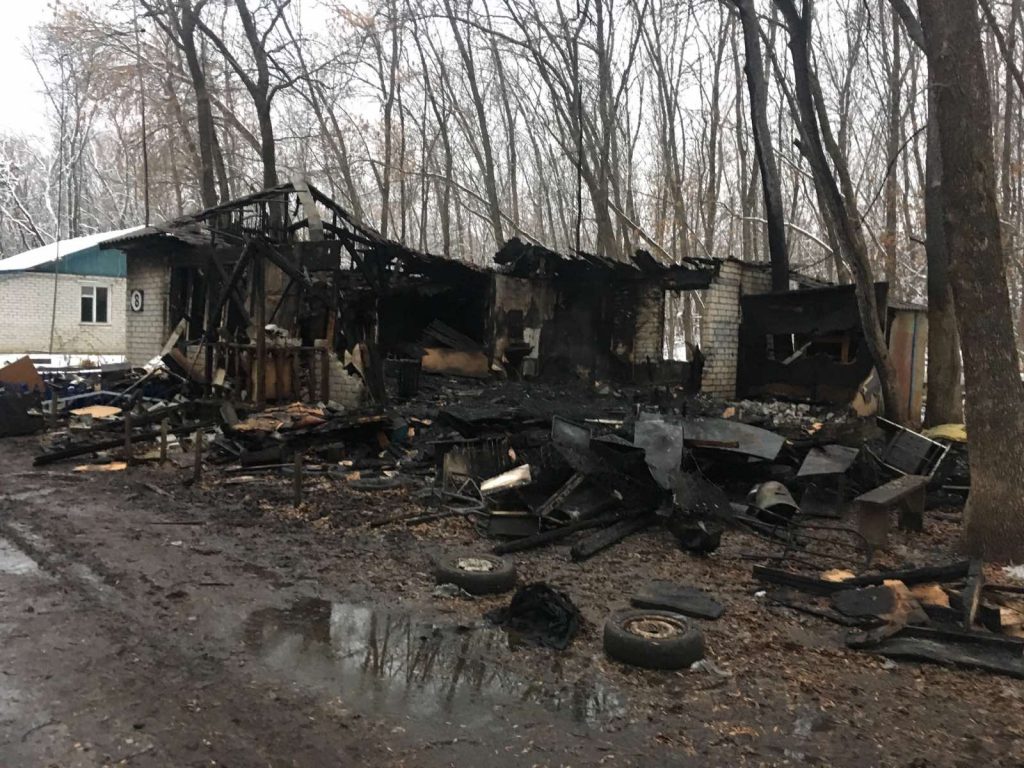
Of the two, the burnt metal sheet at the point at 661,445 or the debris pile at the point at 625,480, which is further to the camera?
the burnt metal sheet at the point at 661,445

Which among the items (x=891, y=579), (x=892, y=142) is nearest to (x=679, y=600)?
(x=891, y=579)

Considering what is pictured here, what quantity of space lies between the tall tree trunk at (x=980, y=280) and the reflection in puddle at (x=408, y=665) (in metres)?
4.28

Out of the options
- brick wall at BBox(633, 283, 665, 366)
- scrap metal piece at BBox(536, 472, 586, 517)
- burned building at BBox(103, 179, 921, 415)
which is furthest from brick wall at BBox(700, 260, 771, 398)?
scrap metal piece at BBox(536, 472, 586, 517)

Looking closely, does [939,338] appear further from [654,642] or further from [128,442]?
[128,442]

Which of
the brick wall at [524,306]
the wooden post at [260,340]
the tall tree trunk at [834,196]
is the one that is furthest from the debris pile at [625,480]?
the brick wall at [524,306]

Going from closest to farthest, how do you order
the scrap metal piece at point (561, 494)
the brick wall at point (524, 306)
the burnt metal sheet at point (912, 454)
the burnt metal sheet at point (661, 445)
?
1. the scrap metal piece at point (561, 494)
2. the burnt metal sheet at point (661, 445)
3. the burnt metal sheet at point (912, 454)
4. the brick wall at point (524, 306)

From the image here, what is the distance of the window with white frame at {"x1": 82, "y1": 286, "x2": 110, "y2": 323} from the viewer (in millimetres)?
29625

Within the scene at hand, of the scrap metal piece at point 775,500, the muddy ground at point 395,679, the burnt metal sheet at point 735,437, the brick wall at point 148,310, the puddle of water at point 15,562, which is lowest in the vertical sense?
the puddle of water at point 15,562

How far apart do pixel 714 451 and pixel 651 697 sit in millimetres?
4765

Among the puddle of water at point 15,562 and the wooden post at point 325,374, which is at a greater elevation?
the wooden post at point 325,374

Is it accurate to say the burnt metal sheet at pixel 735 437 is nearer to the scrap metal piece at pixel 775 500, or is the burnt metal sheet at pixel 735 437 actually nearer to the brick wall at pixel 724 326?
the scrap metal piece at pixel 775 500

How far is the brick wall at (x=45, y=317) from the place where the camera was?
28.2 metres

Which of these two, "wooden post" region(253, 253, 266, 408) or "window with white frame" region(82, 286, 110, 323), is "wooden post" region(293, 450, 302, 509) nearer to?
"wooden post" region(253, 253, 266, 408)

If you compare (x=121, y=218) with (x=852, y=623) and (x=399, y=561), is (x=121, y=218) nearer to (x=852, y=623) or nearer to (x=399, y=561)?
(x=399, y=561)
